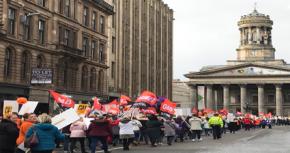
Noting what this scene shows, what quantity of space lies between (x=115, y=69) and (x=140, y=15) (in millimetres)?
13875

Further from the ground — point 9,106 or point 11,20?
point 11,20

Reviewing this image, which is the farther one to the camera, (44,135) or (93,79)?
(93,79)

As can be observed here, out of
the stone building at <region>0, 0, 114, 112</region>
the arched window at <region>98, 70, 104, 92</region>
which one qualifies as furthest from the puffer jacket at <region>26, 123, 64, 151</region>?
the arched window at <region>98, 70, 104, 92</region>

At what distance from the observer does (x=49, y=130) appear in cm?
1120

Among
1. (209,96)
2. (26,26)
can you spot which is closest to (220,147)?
(26,26)

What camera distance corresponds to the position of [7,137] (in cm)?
1209

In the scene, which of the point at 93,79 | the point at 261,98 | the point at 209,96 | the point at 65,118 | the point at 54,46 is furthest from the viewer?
the point at 209,96

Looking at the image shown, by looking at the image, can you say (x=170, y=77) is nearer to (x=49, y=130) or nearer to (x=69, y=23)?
(x=69, y=23)

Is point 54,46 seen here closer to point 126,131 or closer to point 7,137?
point 126,131

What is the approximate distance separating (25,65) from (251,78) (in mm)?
85641

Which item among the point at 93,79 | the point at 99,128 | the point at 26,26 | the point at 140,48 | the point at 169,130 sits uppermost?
the point at 140,48

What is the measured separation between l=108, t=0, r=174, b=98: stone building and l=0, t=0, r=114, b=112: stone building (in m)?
12.0

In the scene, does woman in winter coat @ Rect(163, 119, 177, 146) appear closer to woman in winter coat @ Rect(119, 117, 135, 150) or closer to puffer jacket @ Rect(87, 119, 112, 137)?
woman in winter coat @ Rect(119, 117, 135, 150)

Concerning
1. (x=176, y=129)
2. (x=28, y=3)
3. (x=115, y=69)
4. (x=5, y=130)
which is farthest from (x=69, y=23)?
(x=5, y=130)
